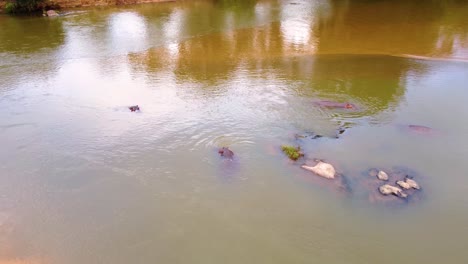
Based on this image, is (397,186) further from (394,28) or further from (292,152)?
(394,28)

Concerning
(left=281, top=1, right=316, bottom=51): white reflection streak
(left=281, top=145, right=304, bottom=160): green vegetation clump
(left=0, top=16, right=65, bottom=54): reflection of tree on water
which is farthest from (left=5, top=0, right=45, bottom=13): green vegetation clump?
(left=281, top=145, right=304, bottom=160): green vegetation clump

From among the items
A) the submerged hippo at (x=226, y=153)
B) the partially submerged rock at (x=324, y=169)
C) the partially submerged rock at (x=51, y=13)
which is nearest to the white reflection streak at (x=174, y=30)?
the partially submerged rock at (x=51, y=13)

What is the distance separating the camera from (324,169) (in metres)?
9.82

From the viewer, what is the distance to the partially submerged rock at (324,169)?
31.9ft

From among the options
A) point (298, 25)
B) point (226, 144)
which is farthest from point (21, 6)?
point (226, 144)

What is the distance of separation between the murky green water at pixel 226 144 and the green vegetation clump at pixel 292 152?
0.22 m

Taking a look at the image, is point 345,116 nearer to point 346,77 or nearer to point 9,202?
point 346,77

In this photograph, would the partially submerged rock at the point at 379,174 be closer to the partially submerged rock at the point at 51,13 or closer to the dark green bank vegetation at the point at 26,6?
the partially submerged rock at the point at 51,13

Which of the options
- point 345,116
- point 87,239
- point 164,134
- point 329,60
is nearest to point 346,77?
point 329,60

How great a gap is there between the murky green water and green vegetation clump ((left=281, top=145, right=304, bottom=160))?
223mm

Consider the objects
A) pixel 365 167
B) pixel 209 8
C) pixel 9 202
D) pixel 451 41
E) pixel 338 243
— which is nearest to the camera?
pixel 338 243

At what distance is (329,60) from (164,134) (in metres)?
9.05

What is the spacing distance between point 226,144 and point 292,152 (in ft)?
6.05

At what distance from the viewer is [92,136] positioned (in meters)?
11.7
